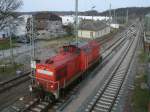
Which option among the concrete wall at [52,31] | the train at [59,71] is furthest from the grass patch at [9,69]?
the concrete wall at [52,31]

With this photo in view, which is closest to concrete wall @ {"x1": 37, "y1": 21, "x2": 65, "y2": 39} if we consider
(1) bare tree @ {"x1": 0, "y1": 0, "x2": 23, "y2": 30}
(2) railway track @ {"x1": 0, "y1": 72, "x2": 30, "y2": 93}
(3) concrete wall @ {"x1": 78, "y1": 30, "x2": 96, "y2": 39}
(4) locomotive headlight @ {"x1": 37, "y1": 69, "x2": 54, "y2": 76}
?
(3) concrete wall @ {"x1": 78, "y1": 30, "x2": 96, "y2": 39}

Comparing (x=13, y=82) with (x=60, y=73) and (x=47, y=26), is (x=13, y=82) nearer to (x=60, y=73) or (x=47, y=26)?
(x=60, y=73)

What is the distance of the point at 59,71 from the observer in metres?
17.6

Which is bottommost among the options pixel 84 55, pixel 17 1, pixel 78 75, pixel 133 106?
pixel 133 106

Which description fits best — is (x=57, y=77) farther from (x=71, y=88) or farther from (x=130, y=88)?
(x=130, y=88)

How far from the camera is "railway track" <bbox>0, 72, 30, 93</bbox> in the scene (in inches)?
800

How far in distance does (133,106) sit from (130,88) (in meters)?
4.27

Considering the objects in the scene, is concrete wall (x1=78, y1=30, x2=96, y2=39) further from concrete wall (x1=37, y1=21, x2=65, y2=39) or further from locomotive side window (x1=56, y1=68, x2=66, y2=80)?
locomotive side window (x1=56, y1=68, x2=66, y2=80)

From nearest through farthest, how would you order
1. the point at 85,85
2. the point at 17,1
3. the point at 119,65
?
the point at 85,85, the point at 119,65, the point at 17,1

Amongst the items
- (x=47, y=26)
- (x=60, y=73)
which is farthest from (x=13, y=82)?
(x=47, y=26)

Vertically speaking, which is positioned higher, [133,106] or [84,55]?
[84,55]

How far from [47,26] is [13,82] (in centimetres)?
4805

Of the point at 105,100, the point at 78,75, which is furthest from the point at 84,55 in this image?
the point at 105,100

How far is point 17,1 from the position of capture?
40.7 m
